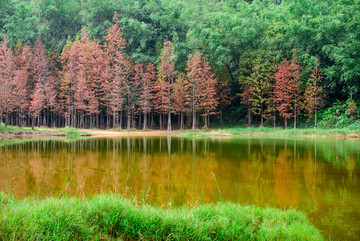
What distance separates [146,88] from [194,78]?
24.1ft

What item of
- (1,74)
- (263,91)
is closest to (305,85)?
(263,91)

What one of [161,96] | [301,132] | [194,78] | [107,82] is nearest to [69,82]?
[107,82]

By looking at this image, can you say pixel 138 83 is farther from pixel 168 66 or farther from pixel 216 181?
pixel 216 181

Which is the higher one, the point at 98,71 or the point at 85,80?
the point at 98,71

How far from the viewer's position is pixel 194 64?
123 ft

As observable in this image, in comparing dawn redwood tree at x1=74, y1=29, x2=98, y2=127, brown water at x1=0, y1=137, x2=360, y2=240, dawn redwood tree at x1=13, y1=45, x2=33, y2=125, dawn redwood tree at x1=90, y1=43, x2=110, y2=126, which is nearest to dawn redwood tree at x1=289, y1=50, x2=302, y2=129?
brown water at x1=0, y1=137, x2=360, y2=240

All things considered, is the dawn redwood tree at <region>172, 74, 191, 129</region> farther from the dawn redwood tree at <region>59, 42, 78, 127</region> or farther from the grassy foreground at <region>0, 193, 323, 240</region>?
the grassy foreground at <region>0, 193, 323, 240</region>

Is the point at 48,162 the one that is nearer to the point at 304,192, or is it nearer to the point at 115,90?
the point at 304,192

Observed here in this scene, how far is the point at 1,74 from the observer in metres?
39.4

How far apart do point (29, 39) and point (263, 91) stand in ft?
137

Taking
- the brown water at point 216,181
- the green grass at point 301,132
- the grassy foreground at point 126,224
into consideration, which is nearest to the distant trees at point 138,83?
the green grass at point 301,132

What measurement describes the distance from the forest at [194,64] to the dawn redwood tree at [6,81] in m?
0.16

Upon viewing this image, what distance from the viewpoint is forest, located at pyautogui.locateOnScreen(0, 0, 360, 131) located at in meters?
33.2

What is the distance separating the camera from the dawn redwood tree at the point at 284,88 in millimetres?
34719
